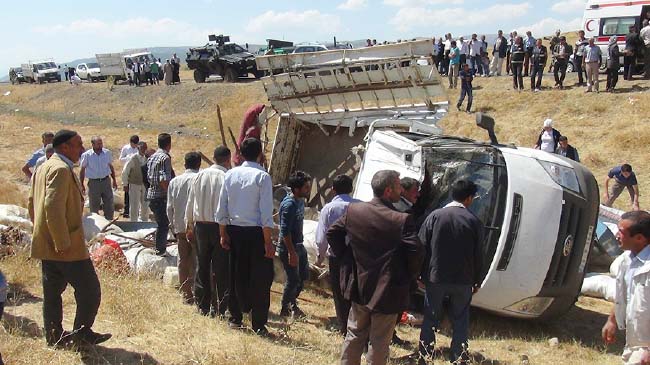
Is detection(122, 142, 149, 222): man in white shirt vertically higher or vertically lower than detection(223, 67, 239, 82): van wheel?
lower

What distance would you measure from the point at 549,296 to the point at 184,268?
11.2ft

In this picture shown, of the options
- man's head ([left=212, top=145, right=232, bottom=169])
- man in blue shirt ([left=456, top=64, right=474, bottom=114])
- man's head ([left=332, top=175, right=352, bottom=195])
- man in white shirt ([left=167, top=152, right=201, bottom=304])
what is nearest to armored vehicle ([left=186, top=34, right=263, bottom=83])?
man in blue shirt ([left=456, top=64, right=474, bottom=114])

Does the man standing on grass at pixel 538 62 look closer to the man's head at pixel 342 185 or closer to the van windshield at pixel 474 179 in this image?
the van windshield at pixel 474 179

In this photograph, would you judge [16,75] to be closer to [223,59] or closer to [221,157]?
[223,59]

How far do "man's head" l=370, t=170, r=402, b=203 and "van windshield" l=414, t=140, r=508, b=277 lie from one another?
1.93 metres

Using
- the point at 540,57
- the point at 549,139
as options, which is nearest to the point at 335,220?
the point at 549,139

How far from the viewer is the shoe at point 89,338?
457 centimetres

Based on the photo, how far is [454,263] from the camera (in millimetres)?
4629

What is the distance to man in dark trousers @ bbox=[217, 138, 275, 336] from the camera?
4996mm

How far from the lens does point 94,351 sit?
460 cm

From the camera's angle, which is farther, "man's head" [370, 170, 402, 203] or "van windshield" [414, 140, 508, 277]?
"van windshield" [414, 140, 508, 277]

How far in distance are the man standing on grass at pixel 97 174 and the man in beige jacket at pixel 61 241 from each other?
15.8 feet

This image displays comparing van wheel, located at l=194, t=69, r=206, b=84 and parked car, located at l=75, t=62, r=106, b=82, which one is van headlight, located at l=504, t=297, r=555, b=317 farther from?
parked car, located at l=75, t=62, r=106, b=82

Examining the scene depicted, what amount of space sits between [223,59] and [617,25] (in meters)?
16.8
